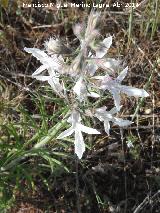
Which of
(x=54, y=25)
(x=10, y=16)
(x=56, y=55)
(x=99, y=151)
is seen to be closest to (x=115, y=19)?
(x=54, y=25)

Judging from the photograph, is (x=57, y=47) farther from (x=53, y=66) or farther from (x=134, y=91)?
(x=134, y=91)

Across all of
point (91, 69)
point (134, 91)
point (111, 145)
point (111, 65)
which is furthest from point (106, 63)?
point (111, 145)

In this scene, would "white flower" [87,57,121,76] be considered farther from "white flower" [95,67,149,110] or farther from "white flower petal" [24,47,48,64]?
"white flower petal" [24,47,48,64]

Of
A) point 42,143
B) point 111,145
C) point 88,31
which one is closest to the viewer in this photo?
point 88,31

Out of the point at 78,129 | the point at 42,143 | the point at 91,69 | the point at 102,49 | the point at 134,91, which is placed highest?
the point at 102,49

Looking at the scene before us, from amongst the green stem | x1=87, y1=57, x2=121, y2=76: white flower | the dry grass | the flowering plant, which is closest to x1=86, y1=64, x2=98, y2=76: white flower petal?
the flowering plant

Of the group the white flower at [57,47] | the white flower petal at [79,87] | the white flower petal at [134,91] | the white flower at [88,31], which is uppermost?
the white flower at [88,31]

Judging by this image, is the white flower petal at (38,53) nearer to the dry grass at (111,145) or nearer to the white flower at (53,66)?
the white flower at (53,66)

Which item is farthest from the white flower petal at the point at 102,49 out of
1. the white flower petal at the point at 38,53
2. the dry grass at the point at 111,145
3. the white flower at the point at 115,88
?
the dry grass at the point at 111,145

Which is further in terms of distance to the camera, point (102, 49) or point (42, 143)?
point (42, 143)
